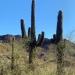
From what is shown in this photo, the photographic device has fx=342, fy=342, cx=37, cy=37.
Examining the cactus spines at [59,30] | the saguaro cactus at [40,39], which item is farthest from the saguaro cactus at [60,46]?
the saguaro cactus at [40,39]

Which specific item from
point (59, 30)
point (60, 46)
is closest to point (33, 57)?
point (59, 30)

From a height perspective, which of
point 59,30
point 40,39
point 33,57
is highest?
point 59,30

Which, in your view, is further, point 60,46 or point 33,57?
point 33,57

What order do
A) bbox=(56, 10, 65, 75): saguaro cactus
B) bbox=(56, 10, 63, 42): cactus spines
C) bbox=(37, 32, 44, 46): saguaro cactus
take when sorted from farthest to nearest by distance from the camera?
1. bbox=(37, 32, 44, 46): saguaro cactus
2. bbox=(56, 10, 63, 42): cactus spines
3. bbox=(56, 10, 65, 75): saguaro cactus

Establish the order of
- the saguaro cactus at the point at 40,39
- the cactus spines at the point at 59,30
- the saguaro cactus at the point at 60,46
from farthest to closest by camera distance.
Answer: the saguaro cactus at the point at 40,39 → the cactus spines at the point at 59,30 → the saguaro cactus at the point at 60,46

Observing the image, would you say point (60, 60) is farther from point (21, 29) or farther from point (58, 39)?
point (21, 29)

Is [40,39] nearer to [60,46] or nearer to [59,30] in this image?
[59,30]

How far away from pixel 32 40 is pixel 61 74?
17.1 feet

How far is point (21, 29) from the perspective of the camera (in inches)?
866

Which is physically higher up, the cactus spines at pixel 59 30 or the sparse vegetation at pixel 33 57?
the cactus spines at pixel 59 30

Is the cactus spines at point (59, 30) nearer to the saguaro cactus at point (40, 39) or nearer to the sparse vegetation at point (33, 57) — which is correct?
the sparse vegetation at point (33, 57)

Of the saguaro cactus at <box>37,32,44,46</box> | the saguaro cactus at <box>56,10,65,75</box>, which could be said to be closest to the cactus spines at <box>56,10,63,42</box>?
the saguaro cactus at <box>56,10,65,75</box>

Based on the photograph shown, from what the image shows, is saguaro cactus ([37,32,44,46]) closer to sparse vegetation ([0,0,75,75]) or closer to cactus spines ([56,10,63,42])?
sparse vegetation ([0,0,75,75])

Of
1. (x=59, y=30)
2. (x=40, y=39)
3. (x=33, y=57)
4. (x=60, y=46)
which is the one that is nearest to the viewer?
(x=60, y=46)
